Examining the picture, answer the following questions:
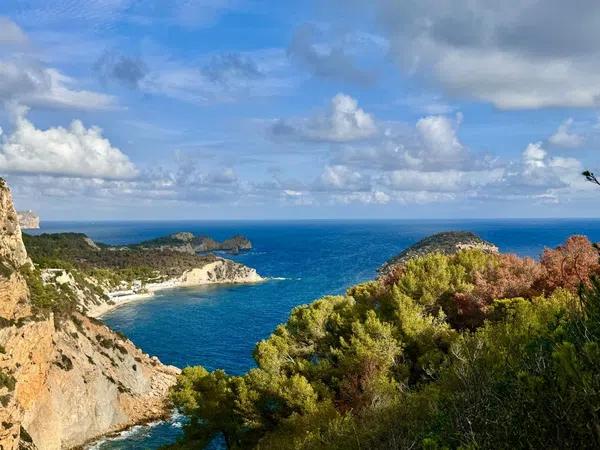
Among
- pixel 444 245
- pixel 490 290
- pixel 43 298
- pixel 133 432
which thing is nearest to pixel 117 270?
pixel 43 298

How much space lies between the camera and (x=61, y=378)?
4309 cm

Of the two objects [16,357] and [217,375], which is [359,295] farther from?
[16,357]

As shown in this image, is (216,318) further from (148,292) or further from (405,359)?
(405,359)

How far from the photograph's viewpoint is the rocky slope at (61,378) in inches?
1415

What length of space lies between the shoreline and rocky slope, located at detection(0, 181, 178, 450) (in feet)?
141

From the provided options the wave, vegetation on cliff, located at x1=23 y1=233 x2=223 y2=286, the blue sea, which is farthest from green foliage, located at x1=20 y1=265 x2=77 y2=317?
vegetation on cliff, located at x1=23 y1=233 x2=223 y2=286

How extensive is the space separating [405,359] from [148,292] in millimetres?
108558

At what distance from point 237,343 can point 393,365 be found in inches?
2118

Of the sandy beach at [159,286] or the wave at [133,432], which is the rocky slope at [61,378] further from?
the sandy beach at [159,286]

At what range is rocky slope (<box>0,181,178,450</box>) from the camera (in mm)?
35938

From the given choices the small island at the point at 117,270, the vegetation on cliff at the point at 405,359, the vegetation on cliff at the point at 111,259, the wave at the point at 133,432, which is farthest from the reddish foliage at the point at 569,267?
the vegetation on cliff at the point at 111,259

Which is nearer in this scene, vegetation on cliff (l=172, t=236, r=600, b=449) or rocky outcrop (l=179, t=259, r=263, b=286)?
vegetation on cliff (l=172, t=236, r=600, b=449)

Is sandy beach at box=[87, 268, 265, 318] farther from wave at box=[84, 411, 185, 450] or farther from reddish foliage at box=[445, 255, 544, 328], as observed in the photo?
reddish foliage at box=[445, 255, 544, 328]

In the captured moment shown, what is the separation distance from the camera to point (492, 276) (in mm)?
28359
